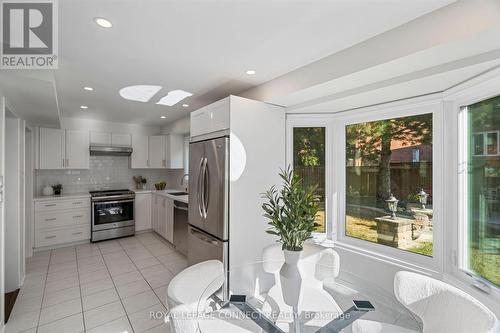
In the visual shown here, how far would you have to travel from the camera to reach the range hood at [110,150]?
15.4ft

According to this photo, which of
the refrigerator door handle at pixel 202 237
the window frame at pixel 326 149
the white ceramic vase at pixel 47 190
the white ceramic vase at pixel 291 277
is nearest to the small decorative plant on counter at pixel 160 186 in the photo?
the white ceramic vase at pixel 47 190

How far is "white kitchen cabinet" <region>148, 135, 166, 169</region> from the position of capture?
539cm

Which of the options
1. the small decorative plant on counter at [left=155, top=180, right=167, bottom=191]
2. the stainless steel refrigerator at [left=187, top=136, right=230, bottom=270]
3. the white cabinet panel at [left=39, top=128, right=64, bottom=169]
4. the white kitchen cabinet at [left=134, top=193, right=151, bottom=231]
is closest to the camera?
the stainless steel refrigerator at [left=187, top=136, right=230, bottom=270]

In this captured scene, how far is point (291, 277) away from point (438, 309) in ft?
2.83

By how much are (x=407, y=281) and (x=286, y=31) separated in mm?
1884

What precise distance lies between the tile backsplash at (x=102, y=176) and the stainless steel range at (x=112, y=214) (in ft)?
1.10

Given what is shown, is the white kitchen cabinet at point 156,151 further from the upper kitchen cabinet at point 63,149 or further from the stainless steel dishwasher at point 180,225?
the stainless steel dishwasher at point 180,225

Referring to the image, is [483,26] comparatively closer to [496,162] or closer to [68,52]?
[496,162]

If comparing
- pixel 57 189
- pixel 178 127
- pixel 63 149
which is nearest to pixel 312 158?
pixel 178 127

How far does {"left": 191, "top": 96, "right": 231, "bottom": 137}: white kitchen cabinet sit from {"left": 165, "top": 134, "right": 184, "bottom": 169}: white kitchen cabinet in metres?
2.38

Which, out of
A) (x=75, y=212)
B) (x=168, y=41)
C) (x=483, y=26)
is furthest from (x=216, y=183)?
(x=75, y=212)

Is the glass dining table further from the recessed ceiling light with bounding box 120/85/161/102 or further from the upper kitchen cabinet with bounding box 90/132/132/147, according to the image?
the upper kitchen cabinet with bounding box 90/132/132/147

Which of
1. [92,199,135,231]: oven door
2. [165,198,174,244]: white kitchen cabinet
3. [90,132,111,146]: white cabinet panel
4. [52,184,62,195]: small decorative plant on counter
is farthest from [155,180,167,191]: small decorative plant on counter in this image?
[52,184,62,195]: small decorative plant on counter

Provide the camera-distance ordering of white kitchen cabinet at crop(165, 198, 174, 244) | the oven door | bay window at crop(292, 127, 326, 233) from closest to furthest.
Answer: bay window at crop(292, 127, 326, 233) < white kitchen cabinet at crop(165, 198, 174, 244) < the oven door
